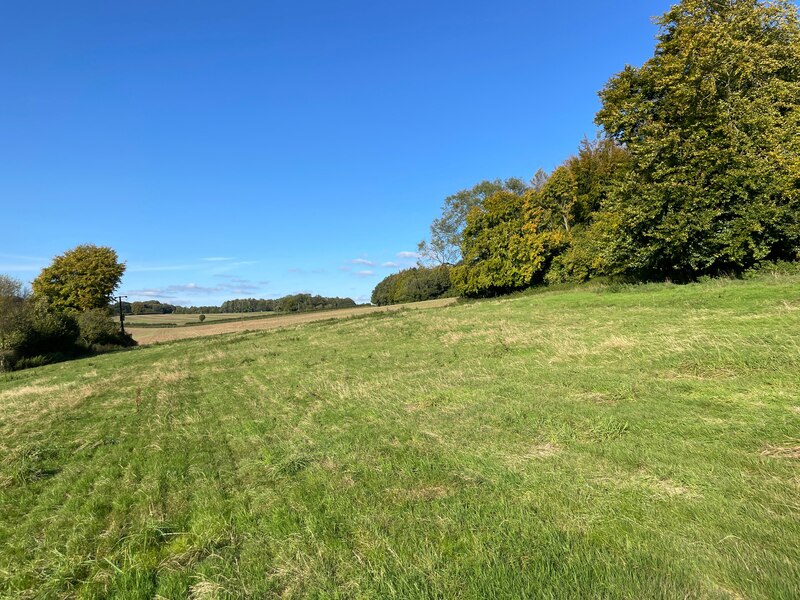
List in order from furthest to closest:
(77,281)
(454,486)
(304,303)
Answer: (304,303), (77,281), (454,486)

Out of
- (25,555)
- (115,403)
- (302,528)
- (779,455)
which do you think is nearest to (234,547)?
(302,528)

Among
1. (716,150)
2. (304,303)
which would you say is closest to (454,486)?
(716,150)

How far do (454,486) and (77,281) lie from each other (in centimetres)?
7298

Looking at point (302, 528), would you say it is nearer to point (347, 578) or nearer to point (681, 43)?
point (347, 578)

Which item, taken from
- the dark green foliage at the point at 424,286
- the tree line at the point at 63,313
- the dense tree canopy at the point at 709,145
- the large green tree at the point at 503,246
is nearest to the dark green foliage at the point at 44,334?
the tree line at the point at 63,313

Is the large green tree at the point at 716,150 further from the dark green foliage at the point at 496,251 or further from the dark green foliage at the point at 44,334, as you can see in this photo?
the dark green foliage at the point at 44,334

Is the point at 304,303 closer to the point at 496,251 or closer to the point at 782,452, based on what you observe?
the point at 496,251

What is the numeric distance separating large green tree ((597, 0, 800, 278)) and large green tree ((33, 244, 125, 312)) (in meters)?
69.0

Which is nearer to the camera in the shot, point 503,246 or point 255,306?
point 503,246

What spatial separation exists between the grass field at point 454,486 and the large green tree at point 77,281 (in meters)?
59.0

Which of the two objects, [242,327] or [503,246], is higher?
[503,246]

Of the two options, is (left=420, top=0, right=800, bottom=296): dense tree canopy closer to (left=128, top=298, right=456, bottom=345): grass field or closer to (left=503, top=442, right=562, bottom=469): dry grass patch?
(left=503, top=442, right=562, bottom=469): dry grass patch

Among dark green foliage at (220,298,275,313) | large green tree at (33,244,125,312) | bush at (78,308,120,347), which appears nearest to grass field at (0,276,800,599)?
bush at (78,308,120,347)

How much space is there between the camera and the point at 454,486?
16.9ft
